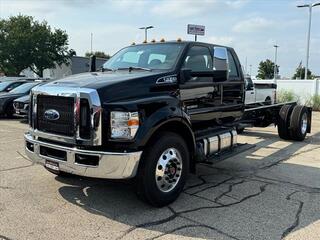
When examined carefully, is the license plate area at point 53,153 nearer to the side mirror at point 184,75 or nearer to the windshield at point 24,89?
the side mirror at point 184,75

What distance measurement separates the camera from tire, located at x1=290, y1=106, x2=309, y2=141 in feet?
36.1

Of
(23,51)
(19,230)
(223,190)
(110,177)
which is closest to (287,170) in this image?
(223,190)

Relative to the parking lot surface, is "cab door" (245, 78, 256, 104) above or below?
above

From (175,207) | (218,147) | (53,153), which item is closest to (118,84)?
(53,153)

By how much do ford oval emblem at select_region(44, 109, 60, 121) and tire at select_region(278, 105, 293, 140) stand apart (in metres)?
7.39

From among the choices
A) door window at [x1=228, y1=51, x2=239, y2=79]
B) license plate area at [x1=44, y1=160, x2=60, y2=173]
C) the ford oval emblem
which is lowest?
license plate area at [x1=44, y1=160, x2=60, y2=173]

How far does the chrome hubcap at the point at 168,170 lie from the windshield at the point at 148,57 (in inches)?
51.8

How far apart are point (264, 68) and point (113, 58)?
76.3 meters

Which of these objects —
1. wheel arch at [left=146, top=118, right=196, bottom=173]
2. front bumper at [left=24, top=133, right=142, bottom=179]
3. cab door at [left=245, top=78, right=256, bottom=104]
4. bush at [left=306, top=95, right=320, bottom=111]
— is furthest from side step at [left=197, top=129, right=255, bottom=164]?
bush at [left=306, top=95, right=320, bottom=111]

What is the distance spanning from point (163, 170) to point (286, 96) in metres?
21.2

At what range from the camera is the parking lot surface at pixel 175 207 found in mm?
4586

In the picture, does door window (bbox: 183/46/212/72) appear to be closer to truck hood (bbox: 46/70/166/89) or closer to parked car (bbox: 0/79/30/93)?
truck hood (bbox: 46/70/166/89)

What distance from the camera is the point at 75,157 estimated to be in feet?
16.4

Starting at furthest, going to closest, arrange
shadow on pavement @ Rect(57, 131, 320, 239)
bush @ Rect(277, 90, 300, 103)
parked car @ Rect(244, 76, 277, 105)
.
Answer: bush @ Rect(277, 90, 300, 103)
parked car @ Rect(244, 76, 277, 105)
shadow on pavement @ Rect(57, 131, 320, 239)
